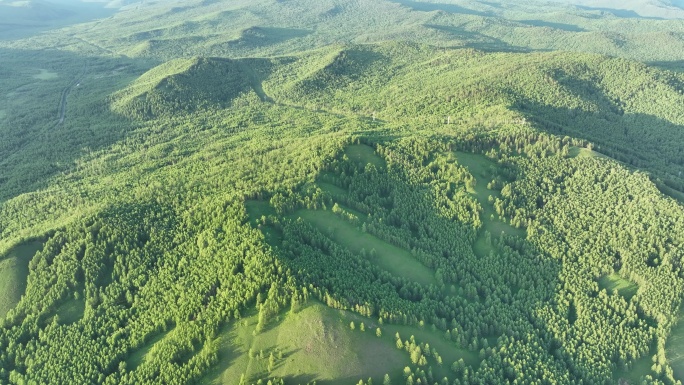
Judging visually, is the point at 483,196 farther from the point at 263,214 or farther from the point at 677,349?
the point at 263,214

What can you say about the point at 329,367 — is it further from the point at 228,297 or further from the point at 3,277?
the point at 3,277

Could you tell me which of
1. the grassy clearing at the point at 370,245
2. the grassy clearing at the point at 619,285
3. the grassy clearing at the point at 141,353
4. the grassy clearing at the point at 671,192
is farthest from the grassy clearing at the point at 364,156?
the grassy clearing at the point at 671,192

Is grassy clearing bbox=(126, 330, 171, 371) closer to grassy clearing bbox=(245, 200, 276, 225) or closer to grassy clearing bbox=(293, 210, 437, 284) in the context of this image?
grassy clearing bbox=(245, 200, 276, 225)

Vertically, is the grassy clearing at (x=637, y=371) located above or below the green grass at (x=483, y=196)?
below

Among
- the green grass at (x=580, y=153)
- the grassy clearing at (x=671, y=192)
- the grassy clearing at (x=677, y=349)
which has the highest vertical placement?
the green grass at (x=580, y=153)

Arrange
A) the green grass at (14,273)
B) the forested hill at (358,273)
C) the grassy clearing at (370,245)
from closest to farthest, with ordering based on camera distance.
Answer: the forested hill at (358,273), the green grass at (14,273), the grassy clearing at (370,245)

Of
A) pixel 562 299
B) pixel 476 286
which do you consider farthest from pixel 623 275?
pixel 476 286

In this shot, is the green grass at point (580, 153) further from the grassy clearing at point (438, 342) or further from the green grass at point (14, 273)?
the green grass at point (14, 273)

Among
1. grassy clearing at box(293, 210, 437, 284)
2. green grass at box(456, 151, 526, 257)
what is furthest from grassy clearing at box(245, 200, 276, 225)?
green grass at box(456, 151, 526, 257)
